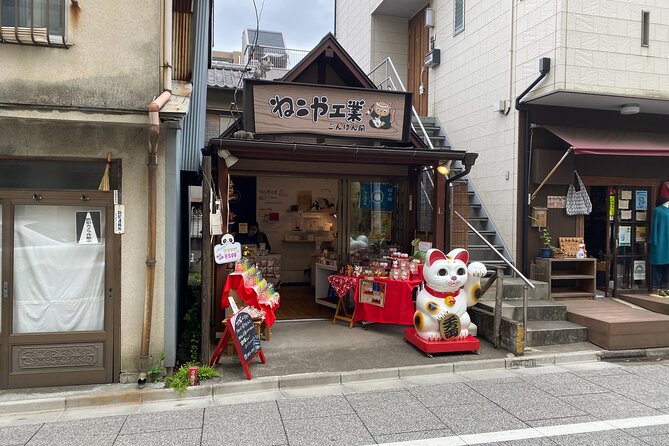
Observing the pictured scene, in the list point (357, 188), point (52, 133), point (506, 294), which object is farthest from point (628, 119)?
point (52, 133)

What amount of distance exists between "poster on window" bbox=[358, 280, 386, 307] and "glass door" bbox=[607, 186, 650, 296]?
18.3 ft

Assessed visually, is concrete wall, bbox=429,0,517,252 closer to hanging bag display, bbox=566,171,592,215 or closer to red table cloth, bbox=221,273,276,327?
hanging bag display, bbox=566,171,592,215

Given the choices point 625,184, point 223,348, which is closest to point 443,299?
point 223,348

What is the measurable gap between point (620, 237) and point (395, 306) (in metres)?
5.88

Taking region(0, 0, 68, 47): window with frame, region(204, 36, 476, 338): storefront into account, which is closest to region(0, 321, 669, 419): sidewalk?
region(204, 36, 476, 338): storefront

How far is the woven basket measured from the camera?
366 inches

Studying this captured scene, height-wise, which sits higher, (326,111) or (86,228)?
(326,111)

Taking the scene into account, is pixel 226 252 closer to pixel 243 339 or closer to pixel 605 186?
pixel 243 339

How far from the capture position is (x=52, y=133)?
5500mm

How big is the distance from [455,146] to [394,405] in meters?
8.11

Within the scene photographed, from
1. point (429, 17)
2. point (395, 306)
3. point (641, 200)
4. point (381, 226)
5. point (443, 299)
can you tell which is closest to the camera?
point (443, 299)

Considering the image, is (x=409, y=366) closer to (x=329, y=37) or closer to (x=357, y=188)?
(x=357, y=188)

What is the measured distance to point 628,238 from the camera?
9984 millimetres

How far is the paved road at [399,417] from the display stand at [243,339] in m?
0.51
